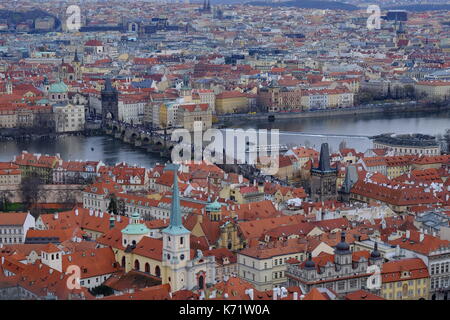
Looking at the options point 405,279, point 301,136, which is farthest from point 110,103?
point 405,279

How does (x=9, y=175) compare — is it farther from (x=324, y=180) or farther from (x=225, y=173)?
(x=324, y=180)

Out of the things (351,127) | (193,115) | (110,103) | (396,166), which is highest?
(396,166)

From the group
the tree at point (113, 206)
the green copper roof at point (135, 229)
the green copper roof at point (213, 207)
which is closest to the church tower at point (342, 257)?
the green copper roof at point (135, 229)

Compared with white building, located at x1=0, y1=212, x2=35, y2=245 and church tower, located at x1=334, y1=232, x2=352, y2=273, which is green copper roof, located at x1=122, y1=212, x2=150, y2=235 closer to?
white building, located at x1=0, y1=212, x2=35, y2=245

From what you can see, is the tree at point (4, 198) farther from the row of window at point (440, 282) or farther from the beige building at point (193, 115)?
the beige building at point (193, 115)

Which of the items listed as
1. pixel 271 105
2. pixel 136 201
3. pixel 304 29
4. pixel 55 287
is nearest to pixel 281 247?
pixel 55 287

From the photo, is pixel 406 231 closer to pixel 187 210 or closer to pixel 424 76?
pixel 187 210
